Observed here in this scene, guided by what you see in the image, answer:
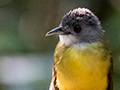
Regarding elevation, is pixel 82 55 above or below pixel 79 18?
below

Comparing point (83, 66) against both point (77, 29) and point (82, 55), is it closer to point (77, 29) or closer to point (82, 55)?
point (82, 55)

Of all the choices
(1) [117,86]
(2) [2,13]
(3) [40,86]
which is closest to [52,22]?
(2) [2,13]

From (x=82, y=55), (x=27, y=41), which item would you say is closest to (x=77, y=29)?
(x=82, y=55)

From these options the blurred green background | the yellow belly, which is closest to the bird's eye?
the yellow belly

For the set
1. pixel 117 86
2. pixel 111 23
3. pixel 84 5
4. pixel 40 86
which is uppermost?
pixel 84 5

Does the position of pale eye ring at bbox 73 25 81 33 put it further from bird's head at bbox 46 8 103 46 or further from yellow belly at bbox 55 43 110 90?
yellow belly at bbox 55 43 110 90

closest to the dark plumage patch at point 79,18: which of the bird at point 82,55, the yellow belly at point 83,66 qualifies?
the bird at point 82,55

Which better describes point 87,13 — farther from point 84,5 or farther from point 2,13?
point 2,13
